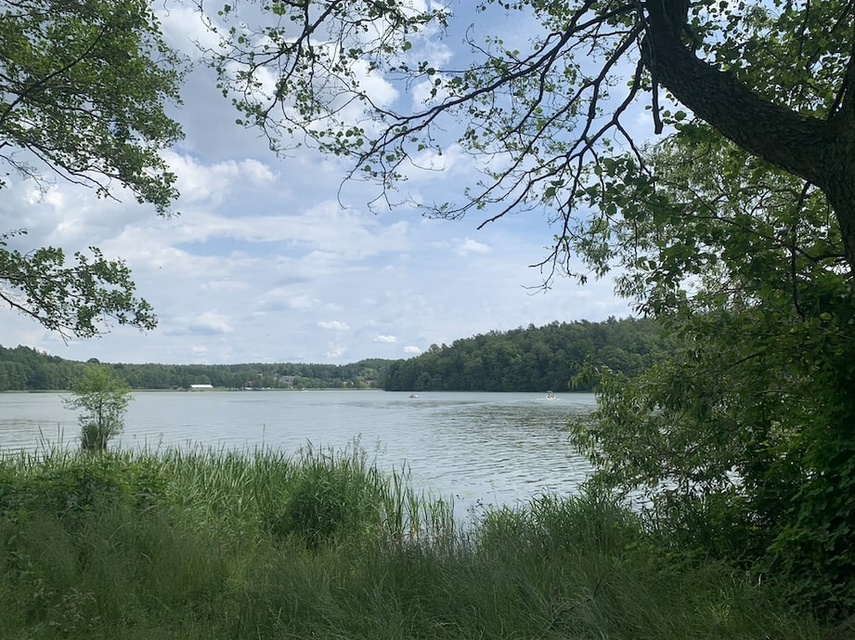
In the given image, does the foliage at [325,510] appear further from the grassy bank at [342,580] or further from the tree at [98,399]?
the tree at [98,399]

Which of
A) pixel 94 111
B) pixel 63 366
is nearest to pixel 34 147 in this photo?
pixel 94 111

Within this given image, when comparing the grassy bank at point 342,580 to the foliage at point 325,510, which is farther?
the foliage at point 325,510

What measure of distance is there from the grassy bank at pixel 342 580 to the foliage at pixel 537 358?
5.26 feet

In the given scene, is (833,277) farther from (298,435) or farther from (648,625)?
(298,435)

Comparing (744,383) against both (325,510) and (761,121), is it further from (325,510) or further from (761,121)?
(325,510)

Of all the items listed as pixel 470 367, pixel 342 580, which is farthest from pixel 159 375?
pixel 342 580

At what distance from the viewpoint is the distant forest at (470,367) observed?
8.51m

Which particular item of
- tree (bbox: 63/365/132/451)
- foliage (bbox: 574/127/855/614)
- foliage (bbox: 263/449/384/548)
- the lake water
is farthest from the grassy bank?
tree (bbox: 63/365/132/451)

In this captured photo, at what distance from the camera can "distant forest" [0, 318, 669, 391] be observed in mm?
8511

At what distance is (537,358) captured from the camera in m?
28.5

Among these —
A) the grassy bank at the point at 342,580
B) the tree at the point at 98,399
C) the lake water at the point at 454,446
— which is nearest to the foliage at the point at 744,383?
the grassy bank at the point at 342,580

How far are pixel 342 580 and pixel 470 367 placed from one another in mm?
62600

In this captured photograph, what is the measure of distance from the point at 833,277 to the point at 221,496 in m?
9.11

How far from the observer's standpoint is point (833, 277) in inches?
138
